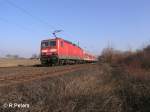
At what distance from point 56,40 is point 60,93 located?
21.9 meters

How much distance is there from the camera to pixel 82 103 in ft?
23.1

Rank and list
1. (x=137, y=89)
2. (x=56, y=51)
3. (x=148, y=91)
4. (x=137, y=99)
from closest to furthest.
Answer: (x=137, y=99)
(x=148, y=91)
(x=137, y=89)
(x=56, y=51)

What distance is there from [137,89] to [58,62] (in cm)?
1874

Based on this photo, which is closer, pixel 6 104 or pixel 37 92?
pixel 6 104

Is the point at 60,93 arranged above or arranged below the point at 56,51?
below

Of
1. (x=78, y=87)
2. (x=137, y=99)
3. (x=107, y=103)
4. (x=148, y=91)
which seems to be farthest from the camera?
(x=148, y=91)

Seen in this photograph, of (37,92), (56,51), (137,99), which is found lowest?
(137,99)

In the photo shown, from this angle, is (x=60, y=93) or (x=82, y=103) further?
(x=60, y=93)

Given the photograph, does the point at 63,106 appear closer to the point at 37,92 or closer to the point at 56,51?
the point at 37,92

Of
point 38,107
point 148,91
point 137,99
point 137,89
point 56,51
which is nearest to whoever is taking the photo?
point 38,107

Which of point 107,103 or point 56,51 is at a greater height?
point 56,51

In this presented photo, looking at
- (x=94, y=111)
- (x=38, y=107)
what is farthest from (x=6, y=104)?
(x=94, y=111)

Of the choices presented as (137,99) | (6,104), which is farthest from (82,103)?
(137,99)

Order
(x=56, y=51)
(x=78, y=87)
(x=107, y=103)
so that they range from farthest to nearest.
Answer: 1. (x=56, y=51)
2. (x=78, y=87)
3. (x=107, y=103)
